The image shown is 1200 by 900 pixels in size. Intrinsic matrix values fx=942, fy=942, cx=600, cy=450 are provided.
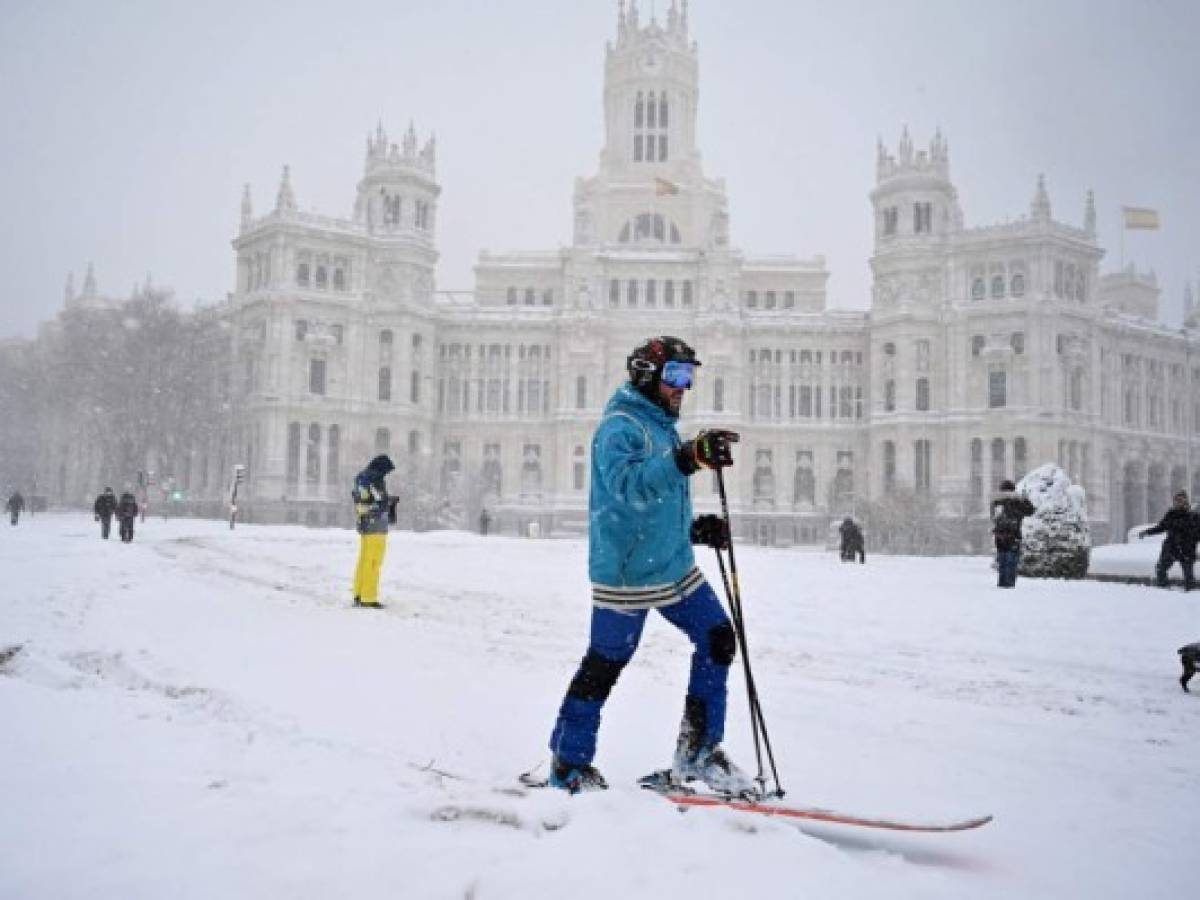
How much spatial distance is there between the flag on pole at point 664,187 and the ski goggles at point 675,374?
6327cm

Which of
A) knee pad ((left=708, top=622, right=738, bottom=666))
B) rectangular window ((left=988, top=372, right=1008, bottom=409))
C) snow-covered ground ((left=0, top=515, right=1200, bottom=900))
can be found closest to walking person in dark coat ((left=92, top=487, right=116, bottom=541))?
snow-covered ground ((left=0, top=515, right=1200, bottom=900))

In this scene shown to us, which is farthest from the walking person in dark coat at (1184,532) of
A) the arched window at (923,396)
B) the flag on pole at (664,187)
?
the flag on pole at (664,187)

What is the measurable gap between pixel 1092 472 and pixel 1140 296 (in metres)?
38.1

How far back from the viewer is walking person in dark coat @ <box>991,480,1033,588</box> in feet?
51.0

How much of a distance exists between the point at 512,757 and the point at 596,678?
0.81m

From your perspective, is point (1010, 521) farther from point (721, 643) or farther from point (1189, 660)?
point (721, 643)

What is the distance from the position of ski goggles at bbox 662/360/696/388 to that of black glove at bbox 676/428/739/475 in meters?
0.45

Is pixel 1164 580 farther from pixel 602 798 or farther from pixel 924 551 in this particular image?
pixel 924 551

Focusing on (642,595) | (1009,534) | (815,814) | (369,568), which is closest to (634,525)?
(642,595)

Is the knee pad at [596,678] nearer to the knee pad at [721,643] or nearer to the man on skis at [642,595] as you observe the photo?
the man on skis at [642,595]

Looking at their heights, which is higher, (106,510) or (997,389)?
(997,389)

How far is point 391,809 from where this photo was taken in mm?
3361

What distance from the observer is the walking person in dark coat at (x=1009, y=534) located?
1554cm

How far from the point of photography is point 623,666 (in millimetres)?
3975
